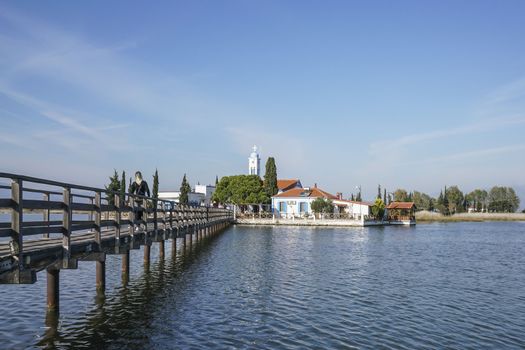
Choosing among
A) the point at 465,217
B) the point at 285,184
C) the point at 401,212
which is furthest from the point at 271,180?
the point at 465,217

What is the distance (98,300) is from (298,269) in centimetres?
1169

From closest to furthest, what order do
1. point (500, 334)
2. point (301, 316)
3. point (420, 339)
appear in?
point (420, 339)
point (500, 334)
point (301, 316)

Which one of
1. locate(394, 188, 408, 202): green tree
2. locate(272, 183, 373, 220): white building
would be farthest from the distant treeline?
locate(272, 183, 373, 220): white building

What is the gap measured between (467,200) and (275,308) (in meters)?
168

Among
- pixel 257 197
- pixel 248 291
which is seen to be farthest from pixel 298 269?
pixel 257 197

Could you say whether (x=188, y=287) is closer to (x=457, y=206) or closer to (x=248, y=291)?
(x=248, y=291)

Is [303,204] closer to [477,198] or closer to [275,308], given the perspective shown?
[275,308]

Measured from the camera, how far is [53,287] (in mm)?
12625

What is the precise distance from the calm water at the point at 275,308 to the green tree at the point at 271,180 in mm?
65090

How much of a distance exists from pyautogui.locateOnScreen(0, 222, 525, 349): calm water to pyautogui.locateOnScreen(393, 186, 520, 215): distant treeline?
382 ft

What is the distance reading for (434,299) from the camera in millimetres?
17547

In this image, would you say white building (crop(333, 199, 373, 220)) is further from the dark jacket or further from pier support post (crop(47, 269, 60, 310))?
pier support post (crop(47, 269, 60, 310))

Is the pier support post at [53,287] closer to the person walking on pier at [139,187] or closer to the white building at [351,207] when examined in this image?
the person walking on pier at [139,187]

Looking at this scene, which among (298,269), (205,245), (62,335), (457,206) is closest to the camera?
(62,335)
